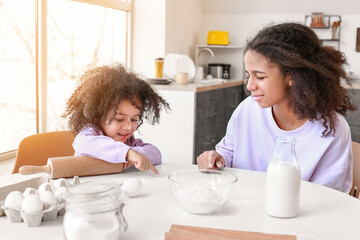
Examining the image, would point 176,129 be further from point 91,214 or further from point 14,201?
point 91,214

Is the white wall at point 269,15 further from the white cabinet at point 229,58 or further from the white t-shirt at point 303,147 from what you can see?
the white t-shirt at point 303,147

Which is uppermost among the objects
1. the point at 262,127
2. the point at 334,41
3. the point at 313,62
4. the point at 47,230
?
the point at 334,41

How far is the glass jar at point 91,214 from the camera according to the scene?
0.73m

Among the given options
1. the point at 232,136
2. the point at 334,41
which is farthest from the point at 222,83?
the point at 232,136

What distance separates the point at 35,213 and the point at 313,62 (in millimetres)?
997

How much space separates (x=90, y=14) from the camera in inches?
130

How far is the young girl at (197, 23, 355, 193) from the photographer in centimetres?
141

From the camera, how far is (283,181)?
3.00ft

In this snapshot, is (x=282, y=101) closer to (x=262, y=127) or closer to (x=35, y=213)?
(x=262, y=127)

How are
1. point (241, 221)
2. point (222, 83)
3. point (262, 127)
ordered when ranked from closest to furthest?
1. point (241, 221)
2. point (262, 127)
3. point (222, 83)

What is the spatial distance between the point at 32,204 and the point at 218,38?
406 centimetres

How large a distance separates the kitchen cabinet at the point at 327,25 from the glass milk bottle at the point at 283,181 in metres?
4.14

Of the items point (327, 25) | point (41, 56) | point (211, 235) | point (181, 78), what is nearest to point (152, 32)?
point (181, 78)

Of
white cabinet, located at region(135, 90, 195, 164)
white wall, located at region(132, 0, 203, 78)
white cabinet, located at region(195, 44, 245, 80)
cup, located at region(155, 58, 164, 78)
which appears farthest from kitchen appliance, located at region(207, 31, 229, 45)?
white cabinet, located at region(135, 90, 195, 164)
